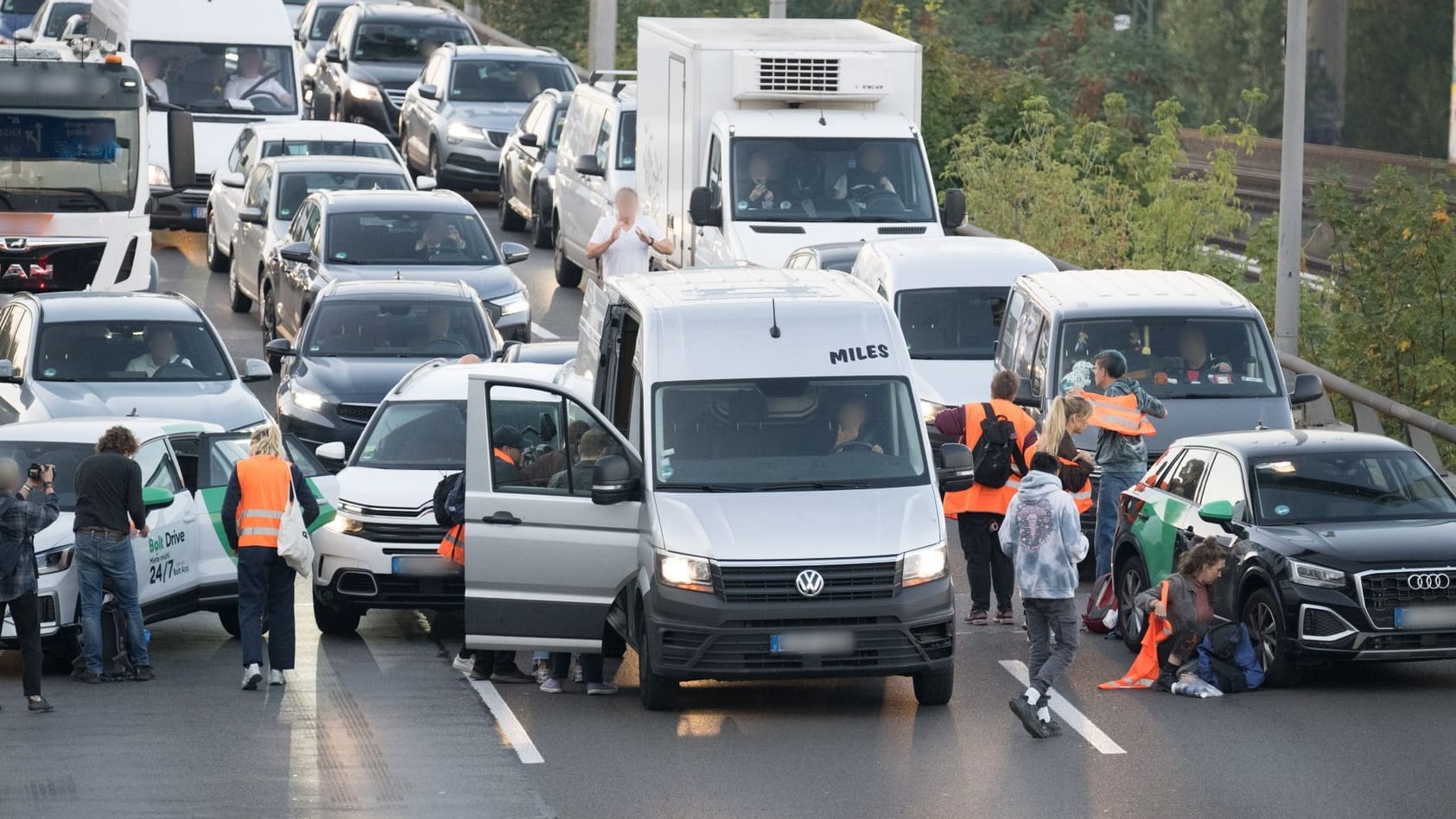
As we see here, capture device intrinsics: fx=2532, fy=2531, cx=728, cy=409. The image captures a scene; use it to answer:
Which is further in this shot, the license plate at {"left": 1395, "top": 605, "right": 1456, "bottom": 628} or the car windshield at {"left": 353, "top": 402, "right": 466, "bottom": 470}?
the car windshield at {"left": 353, "top": 402, "right": 466, "bottom": 470}

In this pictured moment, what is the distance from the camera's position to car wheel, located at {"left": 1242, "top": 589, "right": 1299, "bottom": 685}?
46.2ft

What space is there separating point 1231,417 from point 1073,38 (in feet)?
116

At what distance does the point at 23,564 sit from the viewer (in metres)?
13.5

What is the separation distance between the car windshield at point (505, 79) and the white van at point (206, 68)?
7.78 feet

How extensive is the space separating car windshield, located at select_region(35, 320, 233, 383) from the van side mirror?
198 inches

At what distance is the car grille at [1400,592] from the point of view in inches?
545

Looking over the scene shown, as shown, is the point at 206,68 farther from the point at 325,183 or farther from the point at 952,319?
the point at 952,319

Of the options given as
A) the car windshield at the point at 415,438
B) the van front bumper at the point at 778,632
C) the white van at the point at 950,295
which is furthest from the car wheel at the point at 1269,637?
the white van at the point at 950,295

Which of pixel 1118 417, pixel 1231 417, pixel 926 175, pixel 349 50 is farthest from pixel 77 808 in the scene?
pixel 349 50

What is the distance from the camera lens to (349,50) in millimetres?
39781

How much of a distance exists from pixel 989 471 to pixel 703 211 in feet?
27.3

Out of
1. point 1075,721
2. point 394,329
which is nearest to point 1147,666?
point 1075,721

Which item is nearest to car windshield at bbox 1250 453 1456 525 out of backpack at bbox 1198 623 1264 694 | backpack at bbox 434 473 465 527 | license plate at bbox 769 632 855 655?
backpack at bbox 1198 623 1264 694

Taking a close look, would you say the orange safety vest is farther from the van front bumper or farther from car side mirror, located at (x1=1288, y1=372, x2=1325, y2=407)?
the van front bumper
